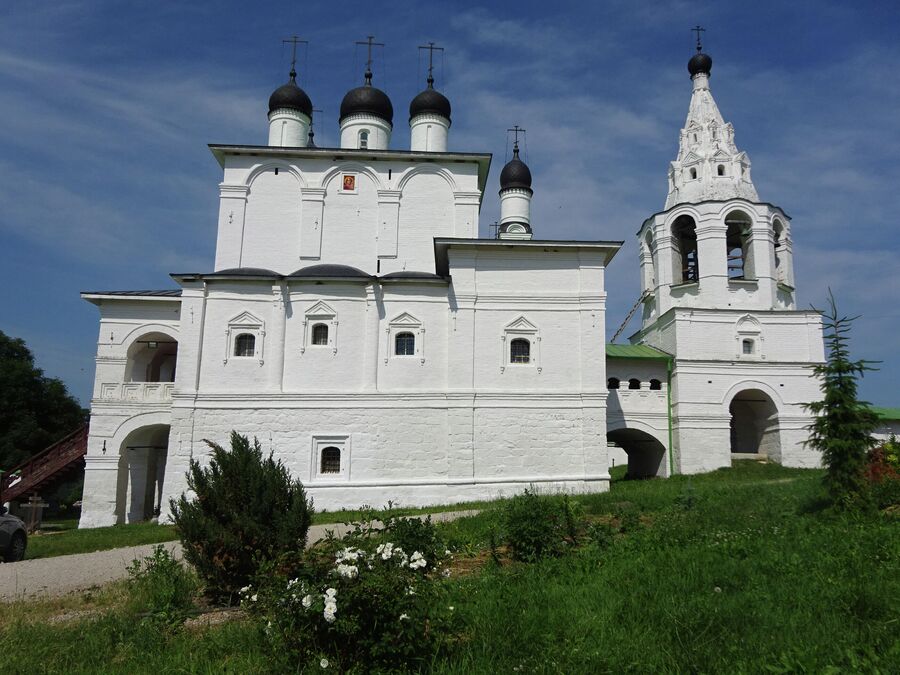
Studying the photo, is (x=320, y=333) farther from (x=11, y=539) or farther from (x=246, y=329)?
(x=11, y=539)

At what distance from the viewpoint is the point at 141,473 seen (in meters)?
20.1

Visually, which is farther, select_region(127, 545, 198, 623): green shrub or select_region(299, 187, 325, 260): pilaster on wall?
select_region(299, 187, 325, 260): pilaster on wall

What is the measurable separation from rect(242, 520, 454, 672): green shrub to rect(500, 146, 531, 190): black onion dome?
22900 mm

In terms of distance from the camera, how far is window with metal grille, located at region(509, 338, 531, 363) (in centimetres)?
1775

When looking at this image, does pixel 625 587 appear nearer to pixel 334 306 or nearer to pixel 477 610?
pixel 477 610

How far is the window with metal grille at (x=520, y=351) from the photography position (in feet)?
58.2

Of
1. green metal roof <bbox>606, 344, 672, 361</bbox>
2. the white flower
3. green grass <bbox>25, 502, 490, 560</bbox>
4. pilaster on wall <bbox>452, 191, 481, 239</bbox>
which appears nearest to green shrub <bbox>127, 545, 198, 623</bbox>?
the white flower

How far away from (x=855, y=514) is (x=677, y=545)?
2.80m

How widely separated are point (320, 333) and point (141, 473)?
7.30 m

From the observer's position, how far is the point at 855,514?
8609 millimetres

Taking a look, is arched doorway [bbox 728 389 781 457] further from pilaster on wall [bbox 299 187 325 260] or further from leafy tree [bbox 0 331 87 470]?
leafy tree [bbox 0 331 87 470]

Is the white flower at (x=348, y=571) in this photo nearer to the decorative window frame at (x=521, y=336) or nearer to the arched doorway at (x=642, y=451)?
the decorative window frame at (x=521, y=336)

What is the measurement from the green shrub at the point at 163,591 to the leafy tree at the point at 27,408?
2318cm

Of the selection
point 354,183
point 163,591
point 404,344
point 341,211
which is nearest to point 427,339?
point 404,344
